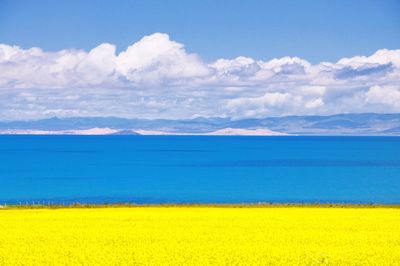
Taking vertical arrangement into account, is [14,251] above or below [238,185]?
above

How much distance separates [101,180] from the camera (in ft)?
433

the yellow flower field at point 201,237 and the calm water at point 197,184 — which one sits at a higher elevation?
the yellow flower field at point 201,237

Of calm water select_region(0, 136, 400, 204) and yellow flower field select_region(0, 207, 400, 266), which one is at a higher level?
yellow flower field select_region(0, 207, 400, 266)

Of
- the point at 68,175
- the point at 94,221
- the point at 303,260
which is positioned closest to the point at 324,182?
the point at 68,175

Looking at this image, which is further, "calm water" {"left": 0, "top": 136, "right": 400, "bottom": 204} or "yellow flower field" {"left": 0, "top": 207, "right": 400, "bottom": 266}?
"calm water" {"left": 0, "top": 136, "right": 400, "bottom": 204}

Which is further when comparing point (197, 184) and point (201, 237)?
point (197, 184)

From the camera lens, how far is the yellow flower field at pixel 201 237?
2988 centimetres

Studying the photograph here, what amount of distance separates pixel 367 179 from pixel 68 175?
59.3 m

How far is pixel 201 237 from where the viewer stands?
36062 millimetres

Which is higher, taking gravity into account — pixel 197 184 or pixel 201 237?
pixel 201 237

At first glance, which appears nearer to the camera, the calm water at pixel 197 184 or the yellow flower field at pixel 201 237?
the yellow flower field at pixel 201 237

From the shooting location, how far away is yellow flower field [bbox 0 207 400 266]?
1176 inches

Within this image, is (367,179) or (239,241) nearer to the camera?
(239,241)

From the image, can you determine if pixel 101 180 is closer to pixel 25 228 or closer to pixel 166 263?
pixel 25 228
